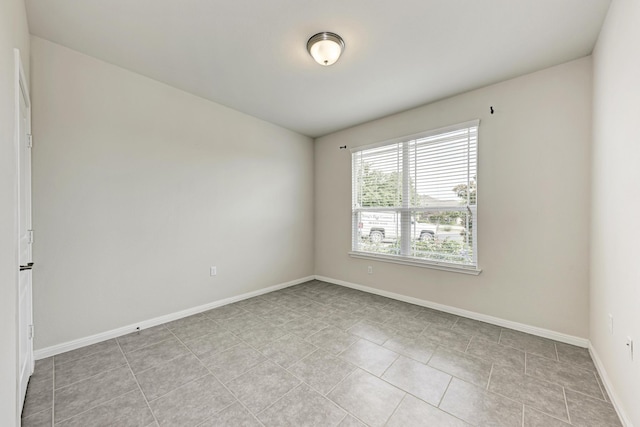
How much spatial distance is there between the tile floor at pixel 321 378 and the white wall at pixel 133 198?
16.8 inches

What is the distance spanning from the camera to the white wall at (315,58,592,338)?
243 centimetres

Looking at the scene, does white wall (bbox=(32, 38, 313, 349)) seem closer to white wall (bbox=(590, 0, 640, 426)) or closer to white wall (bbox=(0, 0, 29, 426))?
white wall (bbox=(0, 0, 29, 426))

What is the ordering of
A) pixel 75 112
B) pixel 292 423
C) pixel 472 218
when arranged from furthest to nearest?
pixel 472 218 < pixel 75 112 < pixel 292 423

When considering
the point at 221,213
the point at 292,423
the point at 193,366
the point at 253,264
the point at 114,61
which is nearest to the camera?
the point at 292,423

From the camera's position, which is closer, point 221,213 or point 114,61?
point 114,61

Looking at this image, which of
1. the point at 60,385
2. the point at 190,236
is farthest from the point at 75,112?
the point at 60,385

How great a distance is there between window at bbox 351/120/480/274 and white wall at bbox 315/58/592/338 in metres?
0.13

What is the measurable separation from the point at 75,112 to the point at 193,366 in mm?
2503

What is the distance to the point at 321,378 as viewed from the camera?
193 cm

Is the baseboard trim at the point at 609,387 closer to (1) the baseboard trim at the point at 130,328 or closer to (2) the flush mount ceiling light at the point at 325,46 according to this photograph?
(2) the flush mount ceiling light at the point at 325,46

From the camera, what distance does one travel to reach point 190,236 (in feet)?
10.4

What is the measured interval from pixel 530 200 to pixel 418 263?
4.64 feet

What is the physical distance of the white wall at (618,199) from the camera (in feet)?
4.74

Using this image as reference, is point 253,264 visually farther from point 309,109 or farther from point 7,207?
point 7,207
